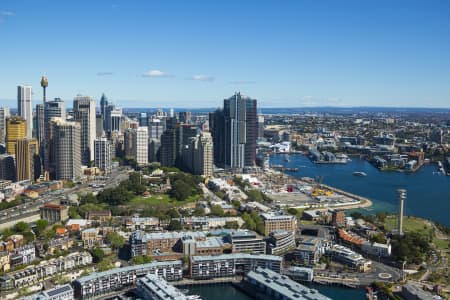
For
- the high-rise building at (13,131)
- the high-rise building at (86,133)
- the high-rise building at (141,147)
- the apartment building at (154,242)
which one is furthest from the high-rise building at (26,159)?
the apartment building at (154,242)

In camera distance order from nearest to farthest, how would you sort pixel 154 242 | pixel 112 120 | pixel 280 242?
1. pixel 154 242
2. pixel 280 242
3. pixel 112 120

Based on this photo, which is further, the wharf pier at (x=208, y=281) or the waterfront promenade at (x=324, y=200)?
the waterfront promenade at (x=324, y=200)

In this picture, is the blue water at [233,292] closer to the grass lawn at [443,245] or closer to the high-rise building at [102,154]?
the grass lawn at [443,245]

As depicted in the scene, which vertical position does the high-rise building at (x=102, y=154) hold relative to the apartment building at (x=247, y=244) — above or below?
above

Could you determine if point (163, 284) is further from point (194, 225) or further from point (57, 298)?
point (194, 225)

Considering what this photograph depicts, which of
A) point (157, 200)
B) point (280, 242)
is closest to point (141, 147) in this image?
point (157, 200)

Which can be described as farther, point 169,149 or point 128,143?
point 128,143

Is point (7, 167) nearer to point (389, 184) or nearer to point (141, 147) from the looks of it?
point (141, 147)

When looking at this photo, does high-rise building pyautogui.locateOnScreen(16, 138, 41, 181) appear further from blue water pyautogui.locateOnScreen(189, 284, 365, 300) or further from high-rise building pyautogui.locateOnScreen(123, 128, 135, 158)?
→ blue water pyautogui.locateOnScreen(189, 284, 365, 300)
